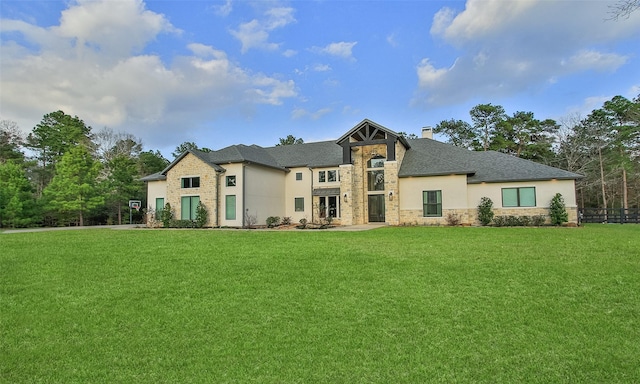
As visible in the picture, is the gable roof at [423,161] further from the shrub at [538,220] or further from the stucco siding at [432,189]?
the shrub at [538,220]

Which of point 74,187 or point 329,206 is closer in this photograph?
point 329,206

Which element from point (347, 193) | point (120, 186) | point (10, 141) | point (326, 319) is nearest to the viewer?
point (326, 319)

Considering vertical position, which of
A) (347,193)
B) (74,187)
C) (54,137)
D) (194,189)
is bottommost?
(347,193)

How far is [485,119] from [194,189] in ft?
106

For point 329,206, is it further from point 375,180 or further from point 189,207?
point 189,207

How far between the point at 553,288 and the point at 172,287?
668cm

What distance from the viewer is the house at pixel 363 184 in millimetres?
20344

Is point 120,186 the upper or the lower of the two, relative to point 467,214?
upper

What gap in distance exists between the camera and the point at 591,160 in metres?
31.8

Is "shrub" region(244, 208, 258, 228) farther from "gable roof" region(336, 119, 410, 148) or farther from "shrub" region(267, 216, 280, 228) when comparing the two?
"gable roof" region(336, 119, 410, 148)

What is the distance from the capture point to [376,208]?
23.9 metres

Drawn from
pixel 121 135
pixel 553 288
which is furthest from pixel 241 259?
pixel 121 135

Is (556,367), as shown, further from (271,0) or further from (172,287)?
(271,0)

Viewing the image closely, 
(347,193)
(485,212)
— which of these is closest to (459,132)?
(485,212)
